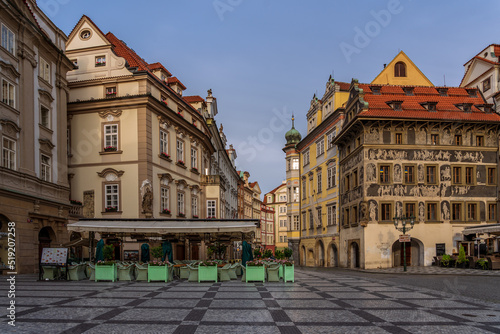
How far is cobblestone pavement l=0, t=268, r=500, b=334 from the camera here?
8953 mm

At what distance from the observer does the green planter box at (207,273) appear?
19953 mm

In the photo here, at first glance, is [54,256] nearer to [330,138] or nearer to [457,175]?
[457,175]

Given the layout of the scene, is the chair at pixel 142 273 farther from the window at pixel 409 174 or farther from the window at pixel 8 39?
the window at pixel 409 174

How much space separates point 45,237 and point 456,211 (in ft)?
95.0

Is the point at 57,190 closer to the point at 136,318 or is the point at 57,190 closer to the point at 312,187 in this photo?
the point at 136,318

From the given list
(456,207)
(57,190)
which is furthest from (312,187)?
(57,190)

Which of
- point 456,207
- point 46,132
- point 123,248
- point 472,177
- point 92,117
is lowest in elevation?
point 123,248

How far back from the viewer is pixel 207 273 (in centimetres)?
2000

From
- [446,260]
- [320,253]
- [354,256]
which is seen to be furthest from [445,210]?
[320,253]

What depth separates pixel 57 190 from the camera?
91.9ft

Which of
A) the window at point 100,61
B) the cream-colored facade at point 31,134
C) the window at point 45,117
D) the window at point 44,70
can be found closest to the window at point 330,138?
the window at point 100,61

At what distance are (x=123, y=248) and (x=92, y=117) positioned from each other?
392 inches

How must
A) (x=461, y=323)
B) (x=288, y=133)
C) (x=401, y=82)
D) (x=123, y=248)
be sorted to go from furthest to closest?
(x=288, y=133)
(x=401, y=82)
(x=123, y=248)
(x=461, y=323)

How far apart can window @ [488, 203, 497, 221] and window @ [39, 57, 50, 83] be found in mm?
32837
